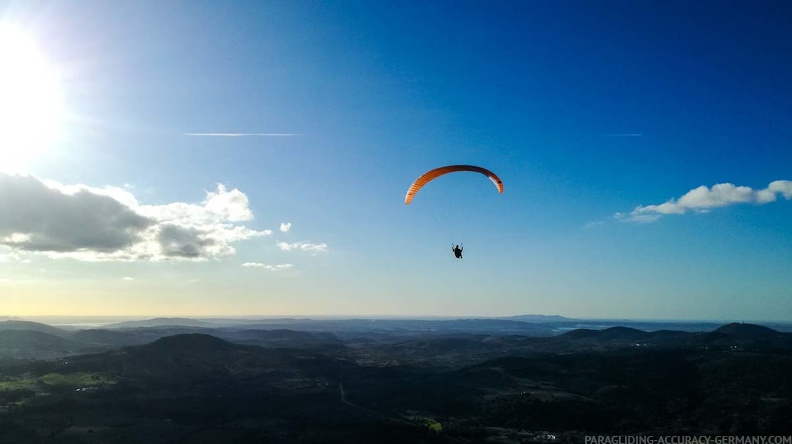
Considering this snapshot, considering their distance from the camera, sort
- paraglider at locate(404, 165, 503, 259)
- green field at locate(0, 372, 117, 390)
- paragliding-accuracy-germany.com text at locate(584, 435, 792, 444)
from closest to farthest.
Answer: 1. paraglider at locate(404, 165, 503, 259)
2. paragliding-accuracy-germany.com text at locate(584, 435, 792, 444)
3. green field at locate(0, 372, 117, 390)

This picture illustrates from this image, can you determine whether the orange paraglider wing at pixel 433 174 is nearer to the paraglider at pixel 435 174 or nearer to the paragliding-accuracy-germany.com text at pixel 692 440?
the paraglider at pixel 435 174

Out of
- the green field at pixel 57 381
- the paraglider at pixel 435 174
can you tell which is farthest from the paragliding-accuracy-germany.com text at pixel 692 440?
the green field at pixel 57 381

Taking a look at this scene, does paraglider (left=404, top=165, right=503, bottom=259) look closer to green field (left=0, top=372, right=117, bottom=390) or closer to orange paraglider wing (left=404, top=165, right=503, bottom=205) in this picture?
orange paraglider wing (left=404, top=165, right=503, bottom=205)

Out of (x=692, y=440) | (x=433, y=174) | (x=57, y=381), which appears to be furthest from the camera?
(x=57, y=381)

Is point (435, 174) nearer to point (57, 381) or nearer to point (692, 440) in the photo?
point (692, 440)

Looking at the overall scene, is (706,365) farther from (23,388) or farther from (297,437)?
(23,388)

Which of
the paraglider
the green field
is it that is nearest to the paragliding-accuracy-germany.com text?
the paraglider

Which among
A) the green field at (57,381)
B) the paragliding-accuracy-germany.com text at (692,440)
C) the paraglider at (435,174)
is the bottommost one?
the green field at (57,381)

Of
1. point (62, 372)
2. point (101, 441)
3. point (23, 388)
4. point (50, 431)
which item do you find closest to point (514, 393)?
point (101, 441)

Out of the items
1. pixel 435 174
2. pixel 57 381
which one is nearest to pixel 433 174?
pixel 435 174

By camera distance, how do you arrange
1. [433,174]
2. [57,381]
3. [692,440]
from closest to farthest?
[433,174], [692,440], [57,381]

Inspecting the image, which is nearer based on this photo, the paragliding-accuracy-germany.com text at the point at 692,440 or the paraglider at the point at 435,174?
the paraglider at the point at 435,174
